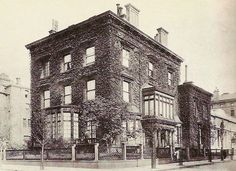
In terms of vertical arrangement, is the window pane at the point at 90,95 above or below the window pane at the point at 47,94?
below

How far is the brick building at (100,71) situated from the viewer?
10.0 metres

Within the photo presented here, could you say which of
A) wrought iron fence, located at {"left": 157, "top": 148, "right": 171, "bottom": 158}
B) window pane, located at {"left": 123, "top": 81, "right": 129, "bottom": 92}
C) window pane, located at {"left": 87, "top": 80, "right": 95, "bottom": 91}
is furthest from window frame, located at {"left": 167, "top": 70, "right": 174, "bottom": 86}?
window pane, located at {"left": 87, "top": 80, "right": 95, "bottom": 91}

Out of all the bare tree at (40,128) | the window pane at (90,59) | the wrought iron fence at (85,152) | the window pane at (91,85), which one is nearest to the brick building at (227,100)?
the wrought iron fence at (85,152)

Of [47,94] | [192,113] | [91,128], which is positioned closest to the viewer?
[91,128]

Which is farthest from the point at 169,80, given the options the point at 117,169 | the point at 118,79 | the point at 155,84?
the point at 117,169

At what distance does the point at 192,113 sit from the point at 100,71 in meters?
5.40

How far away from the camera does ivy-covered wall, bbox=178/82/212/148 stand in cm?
1392

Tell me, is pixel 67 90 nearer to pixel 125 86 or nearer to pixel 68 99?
pixel 68 99

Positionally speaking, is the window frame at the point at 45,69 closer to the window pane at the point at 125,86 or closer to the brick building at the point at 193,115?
the window pane at the point at 125,86

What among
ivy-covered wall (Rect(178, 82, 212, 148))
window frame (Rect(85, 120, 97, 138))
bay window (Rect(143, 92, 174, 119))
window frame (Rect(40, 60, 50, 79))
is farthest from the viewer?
ivy-covered wall (Rect(178, 82, 212, 148))

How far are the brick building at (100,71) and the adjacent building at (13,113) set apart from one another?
639 mm

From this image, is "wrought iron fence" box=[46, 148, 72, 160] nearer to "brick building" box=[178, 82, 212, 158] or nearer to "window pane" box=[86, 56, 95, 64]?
"window pane" box=[86, 56, 95, 64]

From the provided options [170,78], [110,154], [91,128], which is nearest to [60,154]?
[110,154]

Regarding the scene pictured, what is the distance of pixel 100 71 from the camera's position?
33.2 ft
